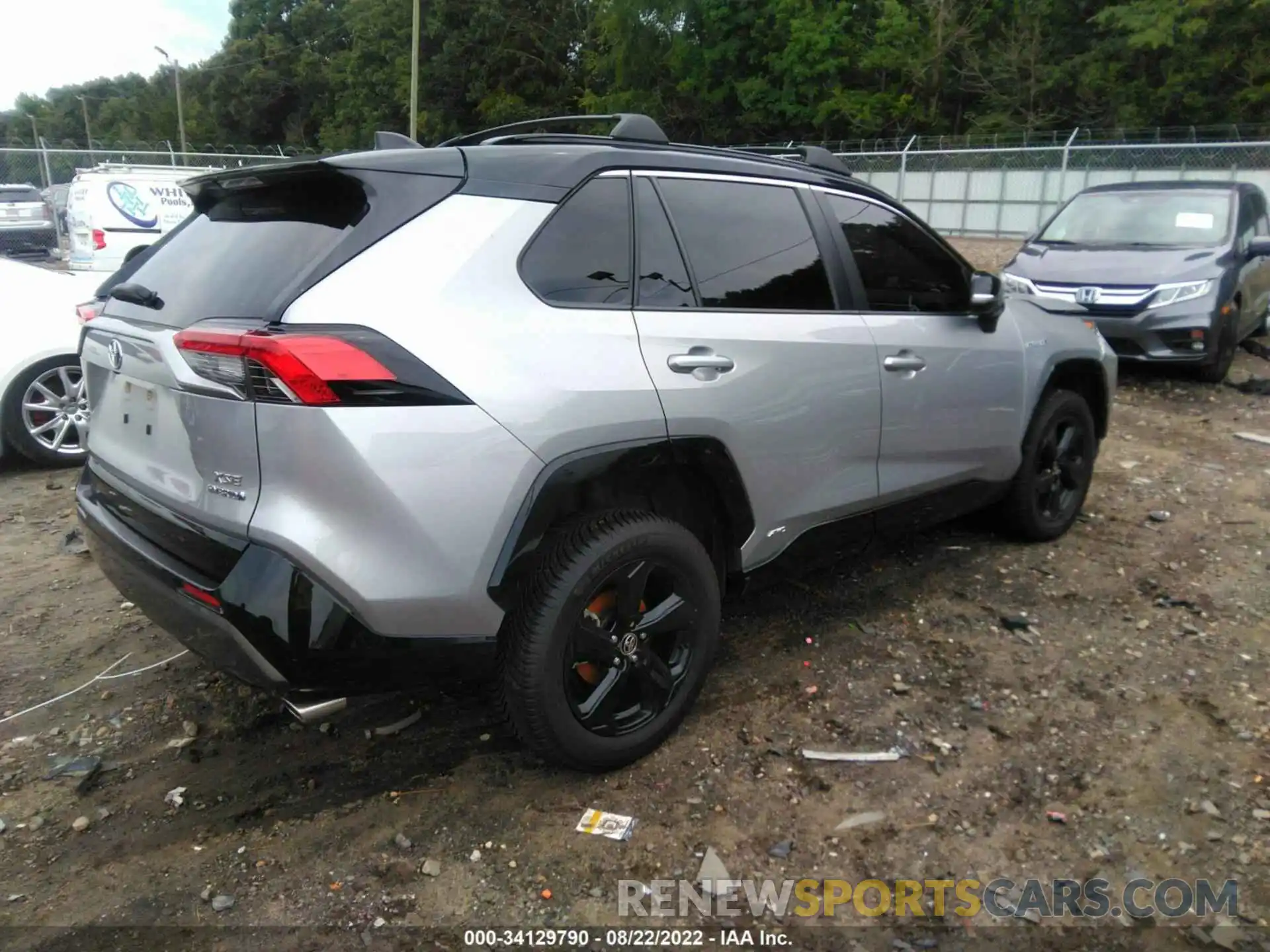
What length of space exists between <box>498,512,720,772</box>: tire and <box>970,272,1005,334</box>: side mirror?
175cm

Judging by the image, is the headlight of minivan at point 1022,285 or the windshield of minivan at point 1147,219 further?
the windshield of minivan at point 1147,219

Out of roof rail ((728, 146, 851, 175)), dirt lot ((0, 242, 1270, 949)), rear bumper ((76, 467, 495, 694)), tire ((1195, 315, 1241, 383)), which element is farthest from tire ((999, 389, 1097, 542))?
tire ((1195, 315, 1241, 383))

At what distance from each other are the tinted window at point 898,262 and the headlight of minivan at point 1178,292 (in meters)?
4.84

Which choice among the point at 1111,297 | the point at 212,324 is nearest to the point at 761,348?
the point at 212,324

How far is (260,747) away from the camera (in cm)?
301

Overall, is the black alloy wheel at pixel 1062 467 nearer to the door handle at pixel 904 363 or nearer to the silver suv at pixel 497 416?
the door handle at pixel 904 363

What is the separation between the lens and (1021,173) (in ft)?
70.0

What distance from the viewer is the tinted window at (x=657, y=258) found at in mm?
2764

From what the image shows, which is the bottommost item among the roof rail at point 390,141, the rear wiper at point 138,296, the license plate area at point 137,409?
the license plate area at point 137,409

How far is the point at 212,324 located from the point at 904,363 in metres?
2.35

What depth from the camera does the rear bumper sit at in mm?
2193

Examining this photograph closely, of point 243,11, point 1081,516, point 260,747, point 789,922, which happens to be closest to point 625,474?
point 789,922

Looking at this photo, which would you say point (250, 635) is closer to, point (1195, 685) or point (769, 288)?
point (769, 288)

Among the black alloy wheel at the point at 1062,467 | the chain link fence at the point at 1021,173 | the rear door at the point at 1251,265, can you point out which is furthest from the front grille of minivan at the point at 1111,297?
the chain link fence at the point at 1021,173
